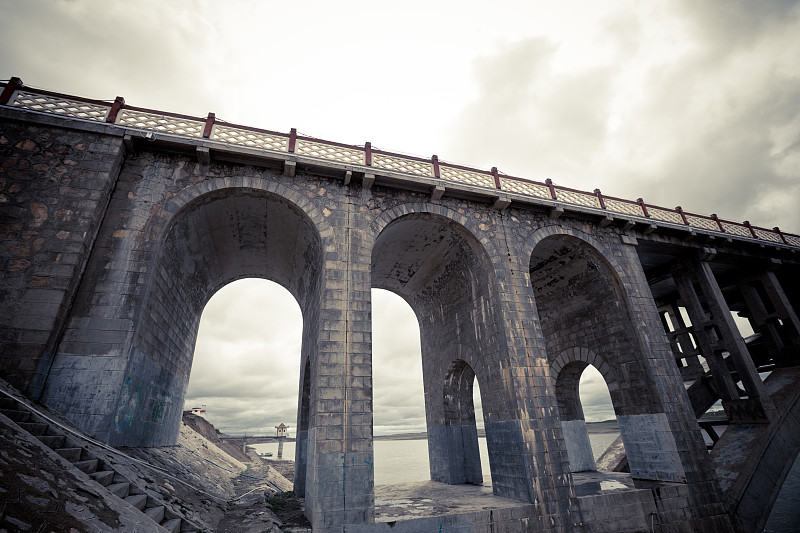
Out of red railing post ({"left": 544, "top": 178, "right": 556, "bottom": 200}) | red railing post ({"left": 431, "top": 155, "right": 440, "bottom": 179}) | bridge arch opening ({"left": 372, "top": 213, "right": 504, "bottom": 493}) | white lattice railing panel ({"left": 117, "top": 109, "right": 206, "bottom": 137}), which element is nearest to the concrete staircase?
white lattice railing panel ({"left": 117, "top": 109, "right": 206, "bottom": 137})

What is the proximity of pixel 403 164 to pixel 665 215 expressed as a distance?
12.0 metres

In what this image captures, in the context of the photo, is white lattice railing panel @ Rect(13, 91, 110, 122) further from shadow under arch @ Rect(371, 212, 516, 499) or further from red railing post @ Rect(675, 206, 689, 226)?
red railing post @ Rect(675, 206, 689, 226)

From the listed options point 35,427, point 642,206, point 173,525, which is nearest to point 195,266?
point 35,427

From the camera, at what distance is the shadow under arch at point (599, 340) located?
35.4ft

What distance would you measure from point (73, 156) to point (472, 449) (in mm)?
15514

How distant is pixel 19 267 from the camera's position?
7637 millimetres

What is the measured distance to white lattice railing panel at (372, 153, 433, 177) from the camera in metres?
11.0

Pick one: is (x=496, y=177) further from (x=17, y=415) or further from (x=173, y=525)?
(x=17, y=415)

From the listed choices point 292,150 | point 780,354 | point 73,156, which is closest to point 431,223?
point 292,150

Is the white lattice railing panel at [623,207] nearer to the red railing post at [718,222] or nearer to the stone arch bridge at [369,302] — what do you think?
the stone arch bridge at [369,302]

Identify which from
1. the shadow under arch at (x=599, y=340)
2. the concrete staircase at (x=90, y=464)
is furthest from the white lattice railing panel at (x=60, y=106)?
the shadow under arch at (x=599, y=340)

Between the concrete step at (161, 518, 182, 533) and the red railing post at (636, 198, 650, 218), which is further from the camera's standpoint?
the red railing post at (636, 198, 650, 218)

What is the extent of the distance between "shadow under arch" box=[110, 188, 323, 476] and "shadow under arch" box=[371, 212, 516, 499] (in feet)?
10.0

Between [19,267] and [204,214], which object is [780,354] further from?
[19,267]
